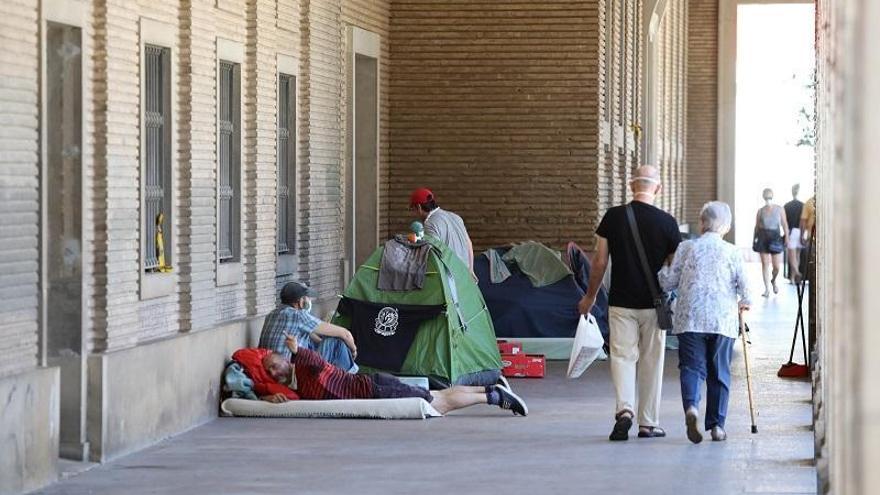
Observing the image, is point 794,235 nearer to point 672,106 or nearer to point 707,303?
point 672,106

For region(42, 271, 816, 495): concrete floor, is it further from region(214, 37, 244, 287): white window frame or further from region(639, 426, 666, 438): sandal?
region(214, 37, 244, 287): white window frame

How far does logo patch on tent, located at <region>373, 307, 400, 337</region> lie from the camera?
580 inches

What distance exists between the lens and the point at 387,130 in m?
20.4

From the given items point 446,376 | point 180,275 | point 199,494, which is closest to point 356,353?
point 446,376

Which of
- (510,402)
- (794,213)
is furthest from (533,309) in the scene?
(794,213)

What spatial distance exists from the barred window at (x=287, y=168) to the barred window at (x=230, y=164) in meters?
1.72

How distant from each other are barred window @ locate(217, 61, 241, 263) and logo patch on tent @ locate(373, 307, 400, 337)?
135 centimetres

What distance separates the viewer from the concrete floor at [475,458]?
982cm

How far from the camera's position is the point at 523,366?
16.7 m

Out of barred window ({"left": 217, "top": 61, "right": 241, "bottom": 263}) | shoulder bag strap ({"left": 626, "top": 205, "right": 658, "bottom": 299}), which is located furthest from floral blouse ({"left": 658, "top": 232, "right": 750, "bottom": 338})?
barred window ({"left": 217, "top": 61, "right": 241, "bottom": 263})

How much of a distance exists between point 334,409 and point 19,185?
160 inches

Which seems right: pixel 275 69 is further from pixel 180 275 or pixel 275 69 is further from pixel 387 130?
pixel 387 130

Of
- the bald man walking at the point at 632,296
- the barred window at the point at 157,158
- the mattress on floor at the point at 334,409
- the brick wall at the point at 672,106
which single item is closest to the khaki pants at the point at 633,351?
the bald man walking at the point at 632,296

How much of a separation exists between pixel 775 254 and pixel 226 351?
18662mm
